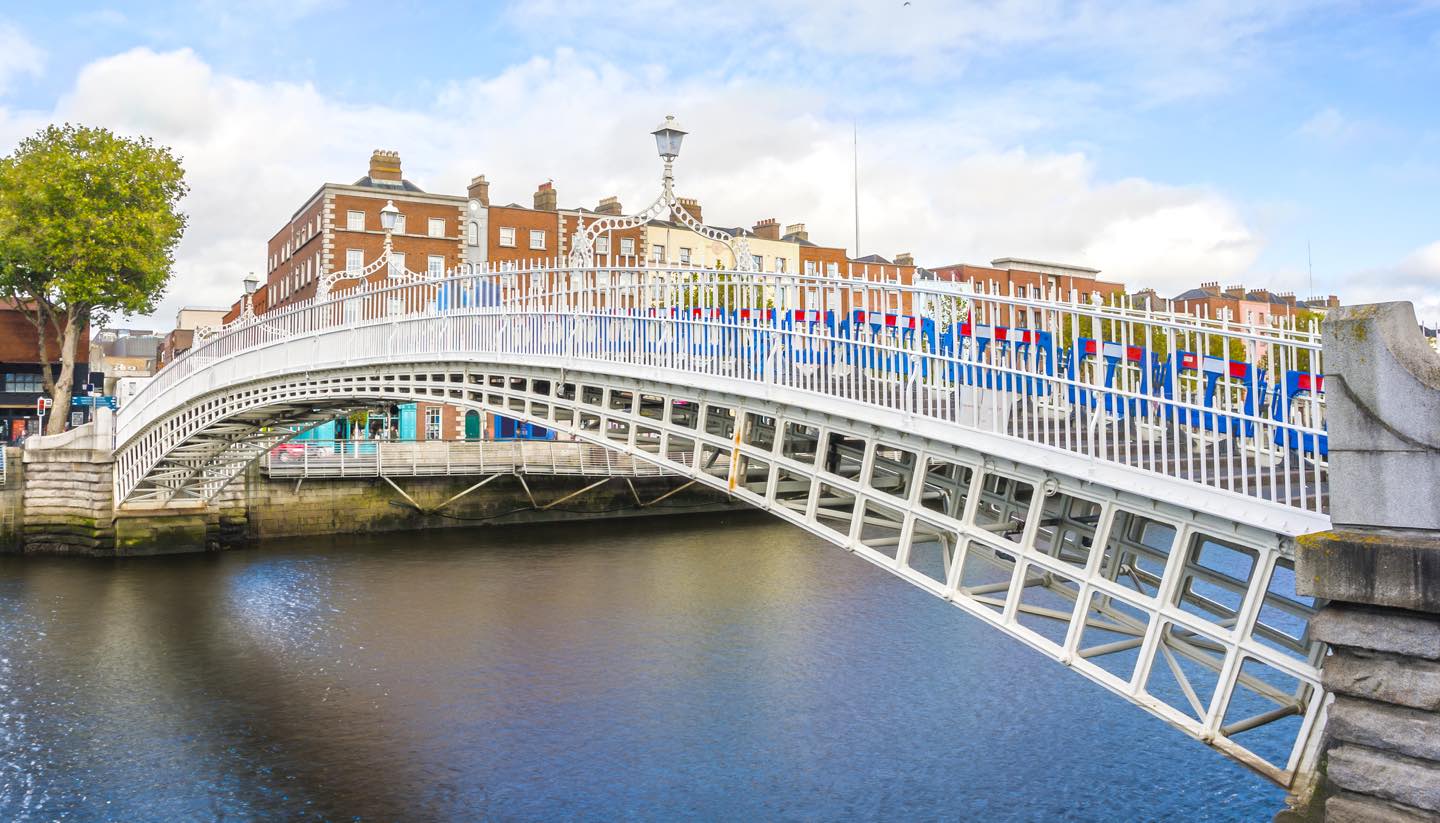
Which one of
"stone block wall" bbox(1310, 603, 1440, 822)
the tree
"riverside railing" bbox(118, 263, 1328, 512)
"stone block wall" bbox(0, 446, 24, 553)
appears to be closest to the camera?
"stone block wall" bbox(1310, 603, 1440, 822)

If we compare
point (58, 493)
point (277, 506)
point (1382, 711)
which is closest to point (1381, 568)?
point (1382, 711)

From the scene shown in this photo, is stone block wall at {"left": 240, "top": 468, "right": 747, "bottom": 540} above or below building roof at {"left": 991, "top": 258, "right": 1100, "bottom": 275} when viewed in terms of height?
below

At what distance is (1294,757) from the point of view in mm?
6844

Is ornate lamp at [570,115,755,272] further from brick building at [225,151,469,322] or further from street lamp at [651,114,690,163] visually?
brick building at [225,151,469,322]

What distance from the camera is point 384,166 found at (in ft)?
164

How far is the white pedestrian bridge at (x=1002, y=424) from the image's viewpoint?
7254mm

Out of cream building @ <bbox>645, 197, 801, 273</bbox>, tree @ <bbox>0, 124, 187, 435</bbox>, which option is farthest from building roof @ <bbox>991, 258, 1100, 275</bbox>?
tree @ <bbox>0, 124, 187, 435</bbox>

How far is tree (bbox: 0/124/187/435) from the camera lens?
36.2 metres

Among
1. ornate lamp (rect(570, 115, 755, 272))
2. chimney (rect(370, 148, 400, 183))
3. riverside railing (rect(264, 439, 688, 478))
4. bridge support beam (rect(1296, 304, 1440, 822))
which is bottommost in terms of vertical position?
riverside railing (rect(264, 439, 688, 478))

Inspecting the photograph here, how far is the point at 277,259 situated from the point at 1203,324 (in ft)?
189

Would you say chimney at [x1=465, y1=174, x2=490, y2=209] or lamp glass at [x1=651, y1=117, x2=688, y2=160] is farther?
chimney at [x1=465, y1=174, x2=490, y2=209]

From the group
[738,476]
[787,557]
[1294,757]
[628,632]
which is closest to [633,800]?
[738,476]

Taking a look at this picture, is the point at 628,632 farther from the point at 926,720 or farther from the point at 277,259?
the point at 277,259

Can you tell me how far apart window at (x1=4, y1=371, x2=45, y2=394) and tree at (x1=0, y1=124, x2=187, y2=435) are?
12.3 metres
